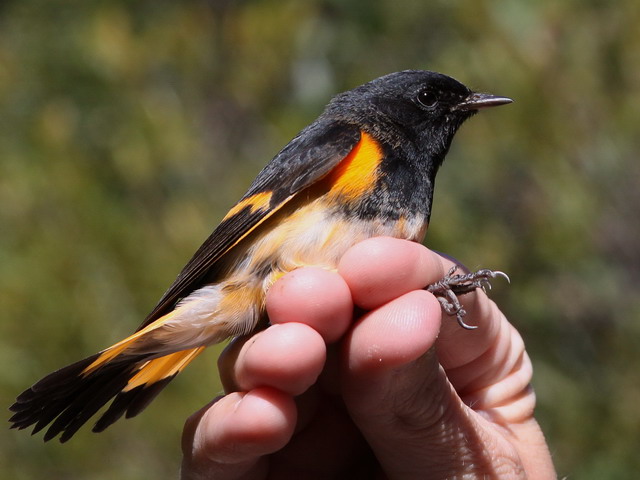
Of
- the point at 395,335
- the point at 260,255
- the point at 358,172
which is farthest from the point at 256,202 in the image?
the point at 395,335

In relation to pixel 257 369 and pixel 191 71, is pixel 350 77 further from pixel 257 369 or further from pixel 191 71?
pixel 257 369

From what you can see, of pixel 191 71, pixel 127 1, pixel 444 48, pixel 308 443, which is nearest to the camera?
pixel 308 443

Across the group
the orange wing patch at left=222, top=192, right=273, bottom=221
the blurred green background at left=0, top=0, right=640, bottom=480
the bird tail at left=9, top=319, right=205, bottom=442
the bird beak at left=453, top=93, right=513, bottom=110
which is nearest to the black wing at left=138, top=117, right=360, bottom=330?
the orange wing patch at left=222, top=192, right=273, bottom=221

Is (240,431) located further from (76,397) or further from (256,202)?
(256,202)

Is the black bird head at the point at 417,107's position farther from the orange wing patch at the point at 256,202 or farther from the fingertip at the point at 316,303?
the fingertip at the point at 316,303

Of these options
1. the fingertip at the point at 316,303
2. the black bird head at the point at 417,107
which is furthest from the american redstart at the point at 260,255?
the fingertip at the point at 316,303

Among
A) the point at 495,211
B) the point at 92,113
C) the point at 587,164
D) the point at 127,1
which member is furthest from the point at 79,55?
the point at 587,164
